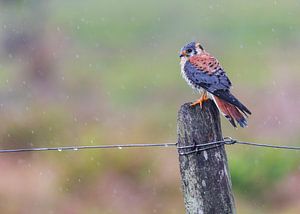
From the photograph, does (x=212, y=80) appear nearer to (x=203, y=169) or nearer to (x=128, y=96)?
(x=203, y=169)

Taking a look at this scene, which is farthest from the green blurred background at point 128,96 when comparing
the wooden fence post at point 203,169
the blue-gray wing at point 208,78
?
the wooden fence post at point 203,169

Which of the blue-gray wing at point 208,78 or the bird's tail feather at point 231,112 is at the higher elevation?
the blue-gray wing at point 208,78

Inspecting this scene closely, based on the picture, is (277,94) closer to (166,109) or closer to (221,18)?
(166,109)

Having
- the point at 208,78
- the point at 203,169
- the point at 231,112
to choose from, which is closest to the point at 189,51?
the point at 208,78

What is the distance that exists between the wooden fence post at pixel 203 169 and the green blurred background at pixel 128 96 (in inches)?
199

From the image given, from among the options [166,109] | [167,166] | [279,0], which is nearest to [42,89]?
[166,109]

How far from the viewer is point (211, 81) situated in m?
5.00

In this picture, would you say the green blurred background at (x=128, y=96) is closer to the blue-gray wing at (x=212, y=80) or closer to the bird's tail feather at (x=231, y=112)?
the blue-gray wing at (x=212, y=80)

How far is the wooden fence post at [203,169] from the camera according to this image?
3.75 metres

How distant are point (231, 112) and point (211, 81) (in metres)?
0.52

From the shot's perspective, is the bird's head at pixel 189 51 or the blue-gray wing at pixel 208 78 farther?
the bird's head at pixel 189 51

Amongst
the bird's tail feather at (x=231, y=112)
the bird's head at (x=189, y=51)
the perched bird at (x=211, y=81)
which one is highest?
the bird's head at (x=189, y=51)

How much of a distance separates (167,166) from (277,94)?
14.6 feet

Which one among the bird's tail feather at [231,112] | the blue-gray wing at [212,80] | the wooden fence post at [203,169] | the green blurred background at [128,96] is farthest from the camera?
the green blurred background at [128,96]
